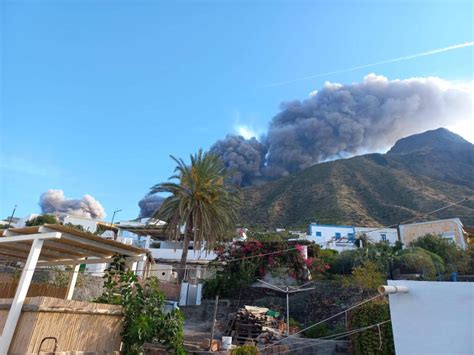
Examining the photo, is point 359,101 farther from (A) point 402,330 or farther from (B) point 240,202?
(A) point 402,330

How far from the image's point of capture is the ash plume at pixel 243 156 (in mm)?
113225

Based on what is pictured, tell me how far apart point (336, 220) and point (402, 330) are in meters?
52.0

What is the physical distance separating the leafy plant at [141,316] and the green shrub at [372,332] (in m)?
6.41

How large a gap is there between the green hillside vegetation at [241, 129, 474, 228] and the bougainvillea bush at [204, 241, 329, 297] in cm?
2681

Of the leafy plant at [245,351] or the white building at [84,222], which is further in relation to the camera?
the white building at [84,222]

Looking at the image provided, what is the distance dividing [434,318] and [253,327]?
11.5 metres

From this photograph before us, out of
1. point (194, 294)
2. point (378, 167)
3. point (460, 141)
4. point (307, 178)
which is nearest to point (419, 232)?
point (194, 294)

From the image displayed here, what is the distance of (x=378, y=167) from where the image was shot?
8919cm

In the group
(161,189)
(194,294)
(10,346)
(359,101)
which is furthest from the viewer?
(359,101)

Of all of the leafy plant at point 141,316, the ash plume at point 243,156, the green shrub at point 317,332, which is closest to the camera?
the leafy plant at point 141,316

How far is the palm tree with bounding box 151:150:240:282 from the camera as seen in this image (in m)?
22.4

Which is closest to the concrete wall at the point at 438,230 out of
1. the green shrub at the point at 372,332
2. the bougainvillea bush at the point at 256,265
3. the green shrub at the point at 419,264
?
the green shrub at the point at 419,264

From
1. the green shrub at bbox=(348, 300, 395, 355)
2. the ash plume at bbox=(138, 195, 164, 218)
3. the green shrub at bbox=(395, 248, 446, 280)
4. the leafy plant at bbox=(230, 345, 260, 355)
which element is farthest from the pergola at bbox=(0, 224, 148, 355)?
the ash plume at bbox=(138, 195, 164, 218)

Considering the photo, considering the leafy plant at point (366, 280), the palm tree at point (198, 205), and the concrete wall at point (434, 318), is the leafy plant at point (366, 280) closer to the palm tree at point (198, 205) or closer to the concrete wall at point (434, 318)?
the palm tree at point (198, 205)
